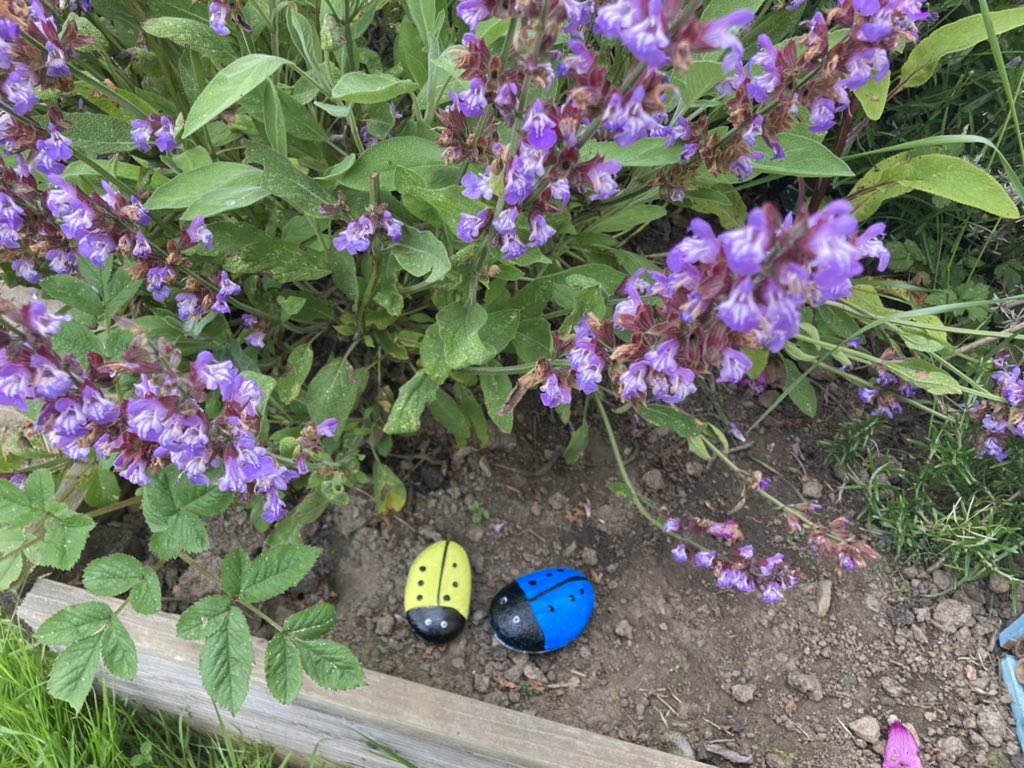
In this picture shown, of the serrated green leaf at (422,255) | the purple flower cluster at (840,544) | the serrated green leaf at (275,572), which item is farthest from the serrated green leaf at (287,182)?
the purple flower cluster at (840,544)

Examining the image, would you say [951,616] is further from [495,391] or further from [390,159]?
[390,159]

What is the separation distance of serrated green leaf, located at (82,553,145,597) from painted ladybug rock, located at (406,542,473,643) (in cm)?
62

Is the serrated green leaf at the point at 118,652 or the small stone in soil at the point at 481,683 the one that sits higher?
the serrated green leaf at the point at 118,652

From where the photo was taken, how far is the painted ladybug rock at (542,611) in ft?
5.55

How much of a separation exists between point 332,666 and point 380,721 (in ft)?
0.89

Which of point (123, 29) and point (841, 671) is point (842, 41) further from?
point (123, 29)

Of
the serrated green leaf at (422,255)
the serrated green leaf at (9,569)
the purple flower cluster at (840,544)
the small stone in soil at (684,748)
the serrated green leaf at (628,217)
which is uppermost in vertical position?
the serrated green leaf at (422,255)

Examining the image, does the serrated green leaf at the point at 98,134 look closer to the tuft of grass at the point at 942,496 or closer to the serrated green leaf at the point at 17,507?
the serrated green leaf at the point at 17,507

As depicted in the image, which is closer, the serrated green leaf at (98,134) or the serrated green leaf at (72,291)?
the serrated green leaf at (72,291)

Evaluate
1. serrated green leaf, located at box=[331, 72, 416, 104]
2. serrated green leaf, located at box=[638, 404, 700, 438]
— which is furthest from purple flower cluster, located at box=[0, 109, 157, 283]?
serrated green leaf, located at box=[638, 404, 700, 438]

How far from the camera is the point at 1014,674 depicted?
5.56 ft

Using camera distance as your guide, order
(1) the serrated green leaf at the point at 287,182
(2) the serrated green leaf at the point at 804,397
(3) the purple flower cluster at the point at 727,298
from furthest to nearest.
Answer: (2) the serrated green leaf at the point at 804,397 < (1) the serrated green leaf at the point at 287,182 < (3) the purple flower cluster at the point at 727,298

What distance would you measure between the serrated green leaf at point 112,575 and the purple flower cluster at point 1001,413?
5.49 feet

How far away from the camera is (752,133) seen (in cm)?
122
